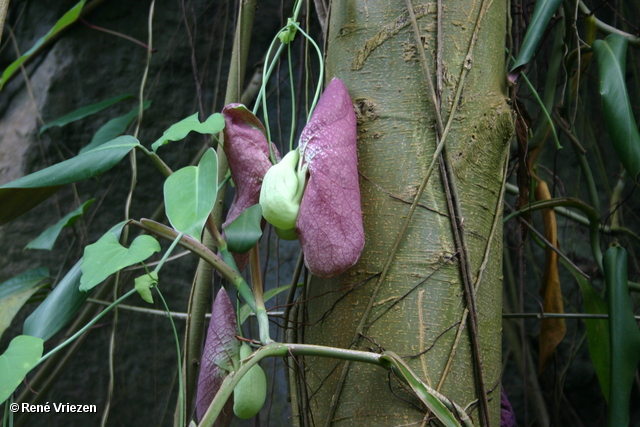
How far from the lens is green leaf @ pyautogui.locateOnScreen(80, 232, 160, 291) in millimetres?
425

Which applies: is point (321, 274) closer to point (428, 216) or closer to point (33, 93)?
point (428, 216)

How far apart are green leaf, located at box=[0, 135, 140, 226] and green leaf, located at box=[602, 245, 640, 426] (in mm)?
639

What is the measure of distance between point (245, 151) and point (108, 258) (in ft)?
0.56

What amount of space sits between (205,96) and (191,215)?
41.8 inches

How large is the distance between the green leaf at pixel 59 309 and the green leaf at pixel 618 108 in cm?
62

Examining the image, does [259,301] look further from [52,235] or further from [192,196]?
[52,235]

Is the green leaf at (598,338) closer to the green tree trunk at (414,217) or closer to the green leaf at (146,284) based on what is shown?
the green tree trunk at (414,217)

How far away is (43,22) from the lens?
1429 mm

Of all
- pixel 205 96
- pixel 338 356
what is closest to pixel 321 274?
pixel 338 356


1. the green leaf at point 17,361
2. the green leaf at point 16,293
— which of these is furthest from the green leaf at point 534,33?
the green leaf at point 16,293

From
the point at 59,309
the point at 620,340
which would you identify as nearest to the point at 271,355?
the point at 59,309

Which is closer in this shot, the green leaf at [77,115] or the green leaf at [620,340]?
the green leaf at [620,340]

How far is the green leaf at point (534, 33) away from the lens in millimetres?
584

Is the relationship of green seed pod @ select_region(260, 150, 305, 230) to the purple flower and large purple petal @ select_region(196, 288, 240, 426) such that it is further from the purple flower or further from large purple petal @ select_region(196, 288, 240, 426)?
large purple petal @ select_region(196, 288, 240, 426)
